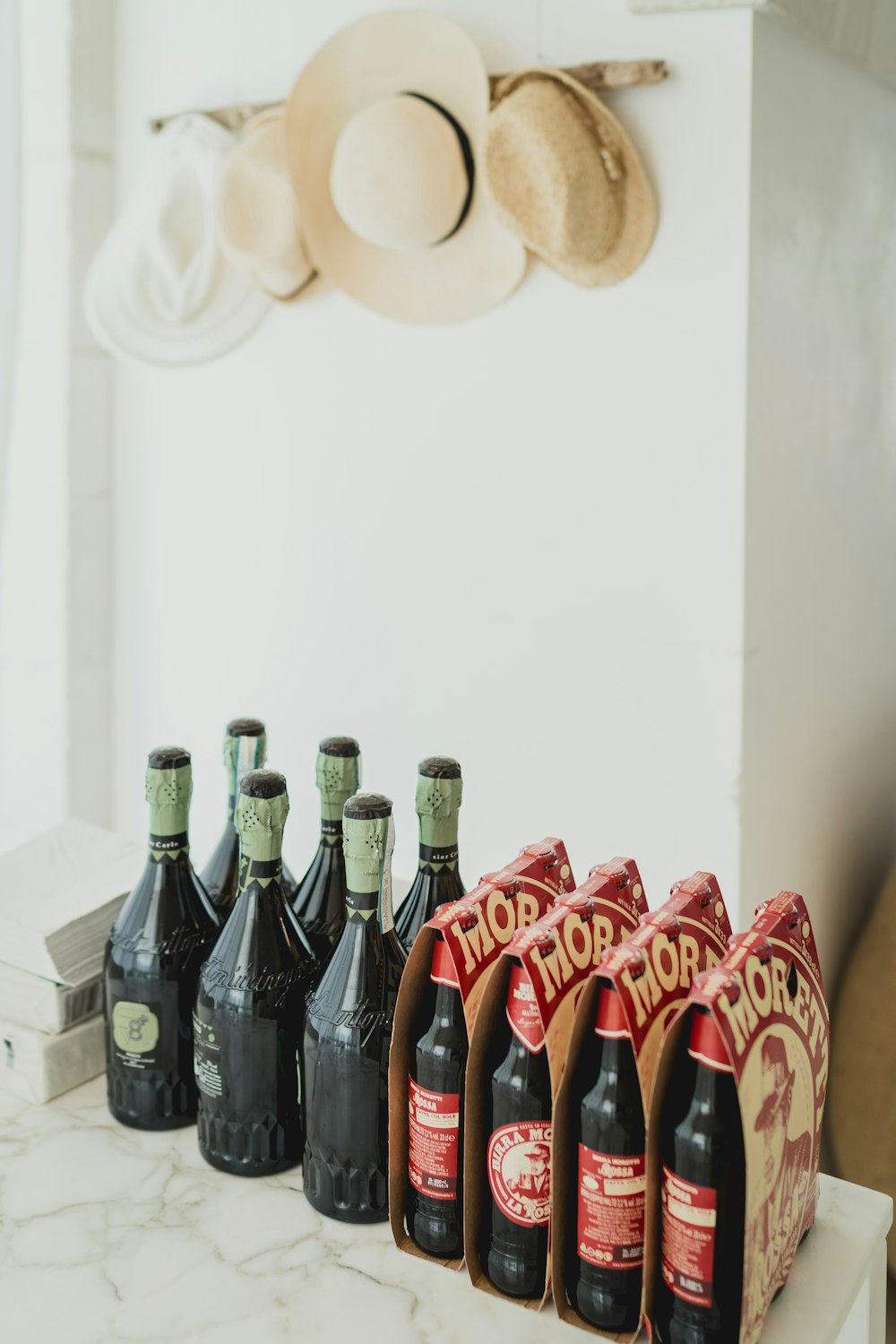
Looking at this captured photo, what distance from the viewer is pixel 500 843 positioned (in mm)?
2383

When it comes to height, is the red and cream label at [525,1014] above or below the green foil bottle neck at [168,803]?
below

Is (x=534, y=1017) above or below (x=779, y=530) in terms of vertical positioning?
below

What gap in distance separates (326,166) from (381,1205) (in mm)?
1944

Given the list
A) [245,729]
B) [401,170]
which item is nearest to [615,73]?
[401,170]

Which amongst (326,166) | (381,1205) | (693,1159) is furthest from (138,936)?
(326,166)

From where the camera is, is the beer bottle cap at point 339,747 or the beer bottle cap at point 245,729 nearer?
the beer bottle cap at point 339,747

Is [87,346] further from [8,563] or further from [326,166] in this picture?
[326,166]

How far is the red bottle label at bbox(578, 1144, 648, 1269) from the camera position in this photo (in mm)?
862

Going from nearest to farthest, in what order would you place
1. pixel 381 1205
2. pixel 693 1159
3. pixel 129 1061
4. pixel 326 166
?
pixel 693 1159
pixel 381 1205
pixel 129 1061
pixel 326 166

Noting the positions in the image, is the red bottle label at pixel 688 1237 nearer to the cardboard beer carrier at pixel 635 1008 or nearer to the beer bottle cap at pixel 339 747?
the cardboard beer carrier at pixel 635 1008

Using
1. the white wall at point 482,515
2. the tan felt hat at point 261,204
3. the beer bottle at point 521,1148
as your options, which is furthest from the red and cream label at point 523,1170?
the tan felt hat at point 261,204

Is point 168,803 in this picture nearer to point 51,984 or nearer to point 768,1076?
point 51,984

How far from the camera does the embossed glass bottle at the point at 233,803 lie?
4.26 ft

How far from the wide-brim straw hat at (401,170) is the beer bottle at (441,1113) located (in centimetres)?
156
